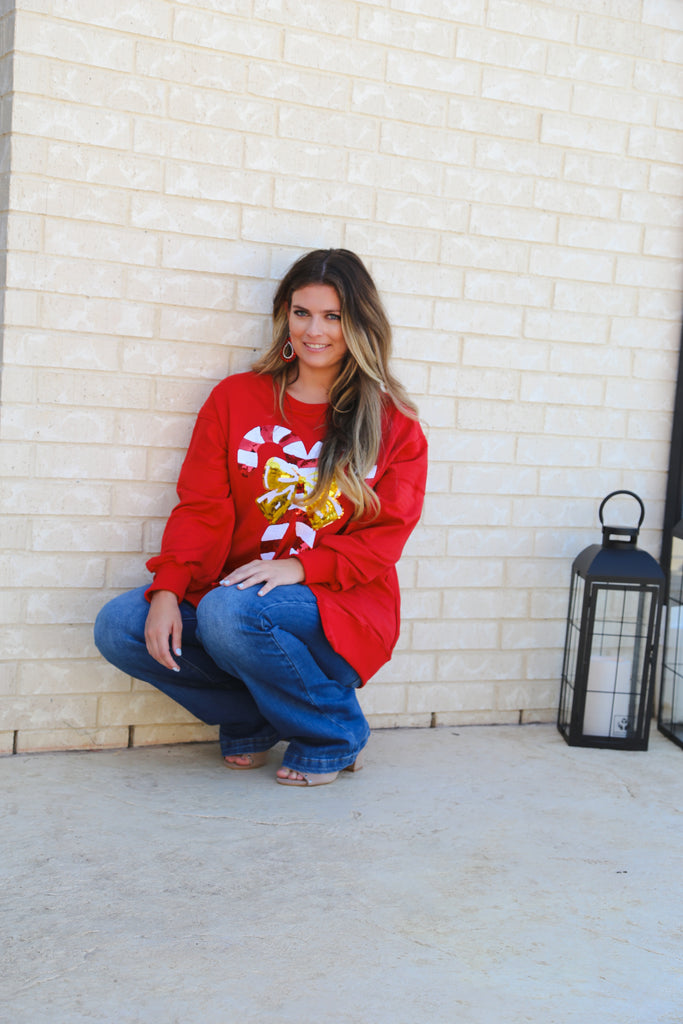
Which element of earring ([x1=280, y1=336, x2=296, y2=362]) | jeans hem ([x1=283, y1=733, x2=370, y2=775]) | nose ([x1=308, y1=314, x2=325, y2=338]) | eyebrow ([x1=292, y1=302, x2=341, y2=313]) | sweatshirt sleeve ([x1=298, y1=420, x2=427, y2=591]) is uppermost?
Answer: eyebrow ([x1=292, y1=302, x2=341, y2=313])

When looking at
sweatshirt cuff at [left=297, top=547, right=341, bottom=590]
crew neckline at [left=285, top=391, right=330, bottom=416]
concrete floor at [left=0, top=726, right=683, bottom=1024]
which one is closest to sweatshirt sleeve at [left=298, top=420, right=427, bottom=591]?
sweatshirt cuff at [left=297, top=547, right=341, bottom=590]

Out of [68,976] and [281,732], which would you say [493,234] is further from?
[68,976]

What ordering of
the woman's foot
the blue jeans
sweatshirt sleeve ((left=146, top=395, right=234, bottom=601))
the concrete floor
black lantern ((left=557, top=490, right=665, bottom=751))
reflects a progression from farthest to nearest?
black lantern ((left=557, top=490, right=665, bottom=751)) < the woman's foot < sweatshirt sleeve ((left=146, top=395, right=234, bottom=601)) < the blue jeans < the concrete floor

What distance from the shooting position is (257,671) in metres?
2.57

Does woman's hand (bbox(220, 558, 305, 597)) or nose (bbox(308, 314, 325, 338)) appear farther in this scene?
nose (bbox(308, 314, 325, 338))

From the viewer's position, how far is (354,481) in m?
2.68

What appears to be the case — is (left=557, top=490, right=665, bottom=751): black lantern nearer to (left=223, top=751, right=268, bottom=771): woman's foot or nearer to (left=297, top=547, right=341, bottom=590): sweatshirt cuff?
(left=297, top=547, right=341, bottom=590): sweatshirt cuff

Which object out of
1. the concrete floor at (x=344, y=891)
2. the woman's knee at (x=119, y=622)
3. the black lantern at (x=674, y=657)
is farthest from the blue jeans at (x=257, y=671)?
the black lantern at (x=674, y=657)

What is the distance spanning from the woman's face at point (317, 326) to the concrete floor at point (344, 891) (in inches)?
43.9

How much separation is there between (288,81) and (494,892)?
2.13 metres

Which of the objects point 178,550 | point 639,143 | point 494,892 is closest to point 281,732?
point 178,550

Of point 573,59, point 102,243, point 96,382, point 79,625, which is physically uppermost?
point 573,59

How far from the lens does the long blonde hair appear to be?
2.70 m

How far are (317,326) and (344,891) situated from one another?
138cm
